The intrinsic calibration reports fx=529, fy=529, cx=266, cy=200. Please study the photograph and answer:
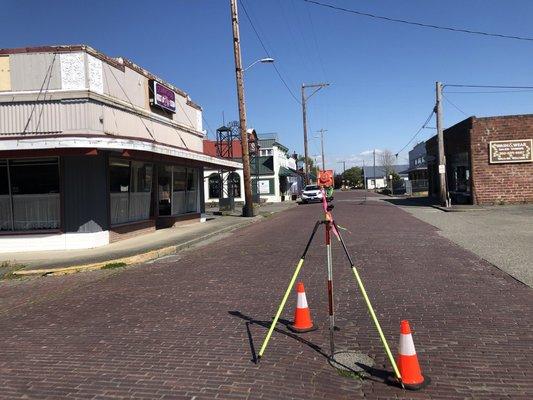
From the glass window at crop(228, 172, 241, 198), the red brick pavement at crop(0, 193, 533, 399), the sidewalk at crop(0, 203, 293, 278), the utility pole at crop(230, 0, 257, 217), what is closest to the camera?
the red brick pavement at crop(0, 193, 533, 399)

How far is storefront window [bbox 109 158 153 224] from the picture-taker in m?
15.6

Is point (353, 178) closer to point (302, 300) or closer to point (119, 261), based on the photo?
point (119, 261)

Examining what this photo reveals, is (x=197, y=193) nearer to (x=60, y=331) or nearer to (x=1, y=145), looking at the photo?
(x=1, y=145)

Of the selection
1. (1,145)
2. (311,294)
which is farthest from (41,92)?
(311,294)

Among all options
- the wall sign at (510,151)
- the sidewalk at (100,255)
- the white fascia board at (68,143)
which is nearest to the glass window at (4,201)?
the sidewalk at (100,255)

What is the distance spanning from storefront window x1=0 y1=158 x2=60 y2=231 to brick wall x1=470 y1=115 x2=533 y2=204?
72.4 ft

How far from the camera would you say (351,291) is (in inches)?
319

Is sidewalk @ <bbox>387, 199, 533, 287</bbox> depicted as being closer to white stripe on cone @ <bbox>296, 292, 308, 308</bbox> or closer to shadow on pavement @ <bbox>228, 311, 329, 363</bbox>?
white stripe on cone @ <bbox>296, 292, 308, 308</bbox>

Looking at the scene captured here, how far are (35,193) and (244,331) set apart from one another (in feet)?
33.7

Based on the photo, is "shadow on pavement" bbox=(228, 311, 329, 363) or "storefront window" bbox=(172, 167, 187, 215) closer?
Result: "shadow on pavement" bbox=(228, 311, 329, 363)

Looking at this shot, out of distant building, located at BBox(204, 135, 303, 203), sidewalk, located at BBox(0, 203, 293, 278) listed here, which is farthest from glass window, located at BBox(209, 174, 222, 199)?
sidewalk, located at BBox(0, 203, 293, 278)

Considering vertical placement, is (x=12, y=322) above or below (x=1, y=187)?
below

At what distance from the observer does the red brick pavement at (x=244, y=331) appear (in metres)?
4.60

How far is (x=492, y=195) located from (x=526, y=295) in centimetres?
2248
